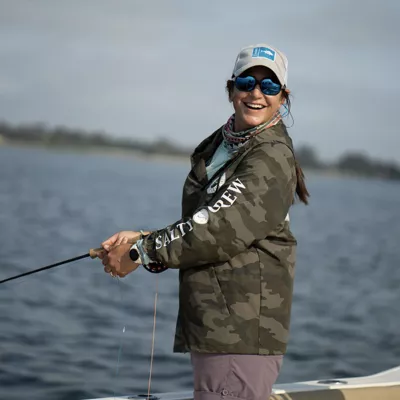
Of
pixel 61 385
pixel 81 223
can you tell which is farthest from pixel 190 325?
pixel 81 223

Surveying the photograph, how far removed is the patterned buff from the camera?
2.38 metres

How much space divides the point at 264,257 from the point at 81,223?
1903 cm

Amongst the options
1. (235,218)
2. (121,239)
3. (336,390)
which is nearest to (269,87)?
(235,218)

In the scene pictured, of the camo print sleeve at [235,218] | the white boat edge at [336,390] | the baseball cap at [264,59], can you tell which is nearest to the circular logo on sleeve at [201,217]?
the camo print sleeve at [235,218]

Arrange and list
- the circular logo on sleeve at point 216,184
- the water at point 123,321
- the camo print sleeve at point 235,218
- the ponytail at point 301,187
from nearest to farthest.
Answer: the camo print sleeve at point 235,218 < the circular logo on sleeve at point 216,184 < the ponytail at point 301,187 < the water at point 123,321

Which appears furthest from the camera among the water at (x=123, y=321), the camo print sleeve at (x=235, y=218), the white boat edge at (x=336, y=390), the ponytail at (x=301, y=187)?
the water at (x=123, y=321)

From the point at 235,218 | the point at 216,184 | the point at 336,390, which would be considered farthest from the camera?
the point at 336,390

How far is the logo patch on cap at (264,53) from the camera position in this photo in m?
2.38

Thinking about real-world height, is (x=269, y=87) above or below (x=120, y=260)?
above

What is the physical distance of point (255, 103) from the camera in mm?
2404

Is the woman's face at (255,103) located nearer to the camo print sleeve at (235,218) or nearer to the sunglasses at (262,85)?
the sunglasses at (262,85)

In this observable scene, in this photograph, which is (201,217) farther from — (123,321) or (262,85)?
(123,321)

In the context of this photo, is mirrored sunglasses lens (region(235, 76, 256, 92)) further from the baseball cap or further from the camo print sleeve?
the camo print sleeve

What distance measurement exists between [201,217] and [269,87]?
452 millimetres
